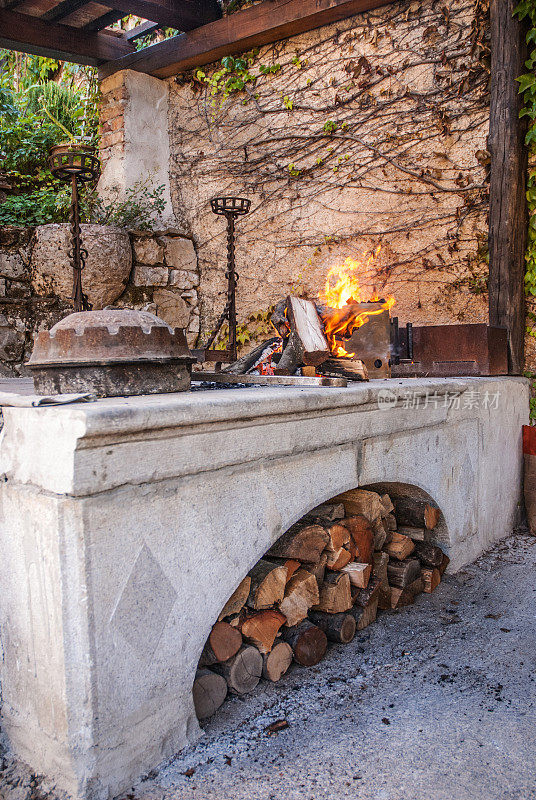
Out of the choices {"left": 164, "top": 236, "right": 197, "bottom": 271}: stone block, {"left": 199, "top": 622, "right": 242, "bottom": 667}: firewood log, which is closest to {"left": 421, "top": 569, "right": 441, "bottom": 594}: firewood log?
{"left": 199, "top": 622, "right": 242, "bottom": 667}: firewood log

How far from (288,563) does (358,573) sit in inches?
13.9

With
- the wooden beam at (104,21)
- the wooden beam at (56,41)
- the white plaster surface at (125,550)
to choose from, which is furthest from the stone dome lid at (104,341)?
the wooden beam at (104,21)

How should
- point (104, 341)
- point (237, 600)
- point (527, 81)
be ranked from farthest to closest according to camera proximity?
point (527, 81)
point (237, 600)
point (104, 341)

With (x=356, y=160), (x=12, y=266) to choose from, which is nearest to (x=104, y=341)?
(x=12, y=266)

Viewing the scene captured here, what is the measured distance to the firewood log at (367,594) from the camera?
2.50 metres

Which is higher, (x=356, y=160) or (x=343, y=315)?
(x=356, y=160)

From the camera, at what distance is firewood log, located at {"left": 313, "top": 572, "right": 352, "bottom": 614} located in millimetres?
2336

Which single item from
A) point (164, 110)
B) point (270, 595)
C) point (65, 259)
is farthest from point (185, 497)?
point (164, 110)

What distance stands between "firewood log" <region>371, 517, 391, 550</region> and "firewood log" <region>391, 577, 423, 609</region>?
0.22 meters

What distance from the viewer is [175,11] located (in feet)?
17.7

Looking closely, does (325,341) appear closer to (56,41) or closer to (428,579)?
(428,579)

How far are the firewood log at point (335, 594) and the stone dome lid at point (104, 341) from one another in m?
1.09

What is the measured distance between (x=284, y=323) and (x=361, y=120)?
10.1ft

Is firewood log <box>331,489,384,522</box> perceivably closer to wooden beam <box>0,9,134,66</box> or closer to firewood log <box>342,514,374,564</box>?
firewood log <box>342,514,374,564</box>
